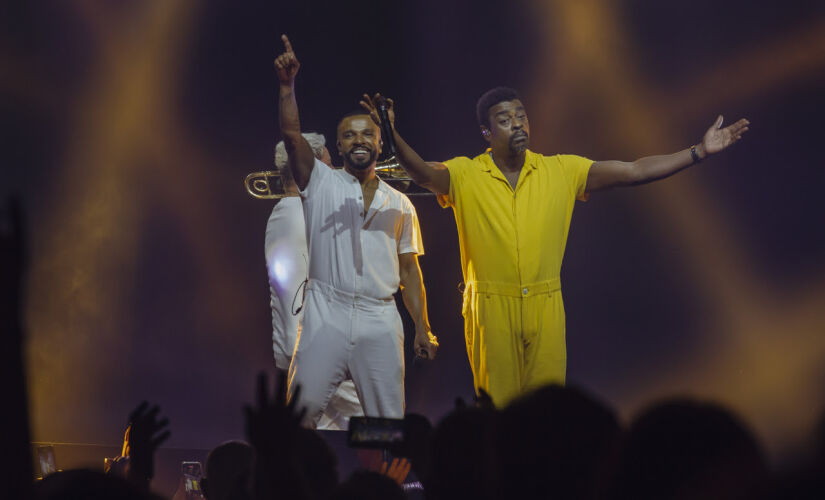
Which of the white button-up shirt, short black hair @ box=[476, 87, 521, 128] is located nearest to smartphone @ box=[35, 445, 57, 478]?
the white button-up shirt

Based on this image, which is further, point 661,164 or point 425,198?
point 425,198

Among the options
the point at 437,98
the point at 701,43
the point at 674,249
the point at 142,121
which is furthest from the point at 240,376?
the point at 701,43

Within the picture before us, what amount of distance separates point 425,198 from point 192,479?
A: 2.92 metres

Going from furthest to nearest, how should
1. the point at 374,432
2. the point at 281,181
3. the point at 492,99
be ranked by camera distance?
1. the point at 281,181
2. the point at 492,99
3. the point at 374,432

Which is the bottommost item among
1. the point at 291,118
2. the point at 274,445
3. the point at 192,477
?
the point at 192,477

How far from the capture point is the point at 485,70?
19.6 feet

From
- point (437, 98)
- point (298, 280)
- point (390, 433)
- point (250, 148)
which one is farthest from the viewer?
point (250, 148)

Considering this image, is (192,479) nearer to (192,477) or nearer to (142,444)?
(192,477)

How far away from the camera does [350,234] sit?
4711 mm

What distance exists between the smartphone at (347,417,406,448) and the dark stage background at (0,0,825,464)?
3491 mm

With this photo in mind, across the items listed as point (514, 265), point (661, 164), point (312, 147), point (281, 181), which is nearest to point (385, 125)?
point (514, 265)

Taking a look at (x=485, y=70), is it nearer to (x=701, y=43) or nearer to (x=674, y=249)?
(x=701, y=43)

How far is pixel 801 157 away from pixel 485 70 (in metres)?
2.25

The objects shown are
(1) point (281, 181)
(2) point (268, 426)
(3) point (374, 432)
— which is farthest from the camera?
(1) point (281, 181)
